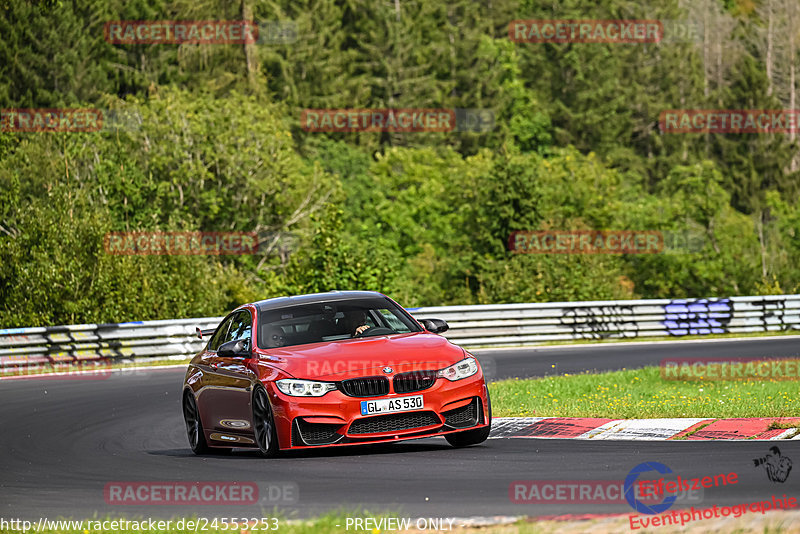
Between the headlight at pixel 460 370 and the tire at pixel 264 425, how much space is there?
1.52 m

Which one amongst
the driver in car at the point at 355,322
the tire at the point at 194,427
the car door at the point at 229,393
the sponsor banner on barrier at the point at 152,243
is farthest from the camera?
the sponsor banner on barrier at the point at 152,243

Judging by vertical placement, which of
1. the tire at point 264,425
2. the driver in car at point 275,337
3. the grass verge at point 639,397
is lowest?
the grass verge at point 639,397

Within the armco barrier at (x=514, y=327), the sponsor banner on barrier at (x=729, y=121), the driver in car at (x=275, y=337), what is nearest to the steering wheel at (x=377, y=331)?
the driver in car at (x=275, y=337)

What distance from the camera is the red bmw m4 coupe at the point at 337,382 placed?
1095 cm

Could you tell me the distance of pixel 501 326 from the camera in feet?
94.8

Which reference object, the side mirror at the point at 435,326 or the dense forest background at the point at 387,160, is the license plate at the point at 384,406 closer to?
the side mirror at the point at 435,326

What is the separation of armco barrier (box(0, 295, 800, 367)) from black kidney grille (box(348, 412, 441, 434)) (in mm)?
16152

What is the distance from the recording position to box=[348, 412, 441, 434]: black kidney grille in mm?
10953

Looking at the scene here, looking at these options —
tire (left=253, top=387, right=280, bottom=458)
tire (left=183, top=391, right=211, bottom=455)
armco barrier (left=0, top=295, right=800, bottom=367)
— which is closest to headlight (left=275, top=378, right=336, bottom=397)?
tire (left=253, top=387, right=280, bottom=458)

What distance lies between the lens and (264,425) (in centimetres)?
1141

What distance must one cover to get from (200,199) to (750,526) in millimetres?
46060

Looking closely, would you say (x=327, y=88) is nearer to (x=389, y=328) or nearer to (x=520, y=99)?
(x=520, y=99)

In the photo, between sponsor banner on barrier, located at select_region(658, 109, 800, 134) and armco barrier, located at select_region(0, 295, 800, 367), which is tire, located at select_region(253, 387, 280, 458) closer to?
armco barrier, located at select_region(0, 295, 800, 367)

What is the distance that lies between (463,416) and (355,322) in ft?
5.34
